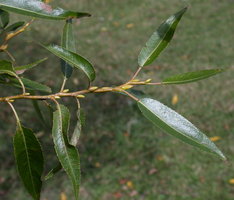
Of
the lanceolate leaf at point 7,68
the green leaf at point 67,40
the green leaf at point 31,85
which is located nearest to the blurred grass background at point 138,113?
the green leaf at point 67,40

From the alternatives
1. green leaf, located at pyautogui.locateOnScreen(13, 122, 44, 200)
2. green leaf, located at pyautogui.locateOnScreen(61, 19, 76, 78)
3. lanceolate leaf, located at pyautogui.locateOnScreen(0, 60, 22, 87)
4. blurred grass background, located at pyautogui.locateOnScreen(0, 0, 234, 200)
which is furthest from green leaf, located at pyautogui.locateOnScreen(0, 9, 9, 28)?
blurred grass background, located at pyautogui.locateOnScreen(0, 0, 234, 200)

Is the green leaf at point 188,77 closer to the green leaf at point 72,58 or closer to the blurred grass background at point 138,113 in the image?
the green leaf at point 72,58

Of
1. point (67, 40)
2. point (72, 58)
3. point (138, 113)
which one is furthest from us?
point (138, 113)

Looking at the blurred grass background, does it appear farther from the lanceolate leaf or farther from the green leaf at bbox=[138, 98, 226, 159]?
the lanceolate leaf

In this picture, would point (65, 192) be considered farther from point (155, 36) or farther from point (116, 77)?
point (155, 36)

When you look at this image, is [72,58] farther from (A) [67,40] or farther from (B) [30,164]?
(B) [30,164]

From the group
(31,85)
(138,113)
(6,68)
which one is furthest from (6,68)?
(138,113)
